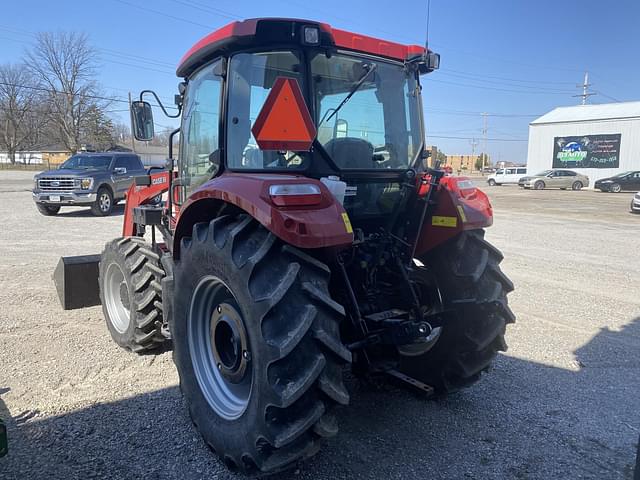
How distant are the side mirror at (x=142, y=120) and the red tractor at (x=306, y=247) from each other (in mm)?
416

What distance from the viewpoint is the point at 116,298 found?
4.77 meters

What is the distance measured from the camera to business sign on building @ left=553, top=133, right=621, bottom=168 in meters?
37.4

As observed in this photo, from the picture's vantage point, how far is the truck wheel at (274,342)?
2291 millimetres

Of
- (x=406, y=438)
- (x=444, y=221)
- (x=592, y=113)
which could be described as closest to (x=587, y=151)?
(x=592, y=113)

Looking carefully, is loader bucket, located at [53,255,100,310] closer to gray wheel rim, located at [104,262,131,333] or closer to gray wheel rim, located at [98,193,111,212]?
gray wheel rim, located at [104,262,131,333]

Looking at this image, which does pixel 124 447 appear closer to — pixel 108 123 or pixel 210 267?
pixel 210 267

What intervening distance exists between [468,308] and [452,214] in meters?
0.66

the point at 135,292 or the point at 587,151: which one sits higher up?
the point at 587,151

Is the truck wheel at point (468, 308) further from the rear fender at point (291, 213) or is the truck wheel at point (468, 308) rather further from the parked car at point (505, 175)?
the parked car at point (505, 175)

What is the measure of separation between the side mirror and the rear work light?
235 cm

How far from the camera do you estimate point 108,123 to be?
1967 inches

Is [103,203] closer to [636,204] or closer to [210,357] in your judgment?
[210,357]

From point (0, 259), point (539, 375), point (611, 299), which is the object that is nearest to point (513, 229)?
point (611, 299)

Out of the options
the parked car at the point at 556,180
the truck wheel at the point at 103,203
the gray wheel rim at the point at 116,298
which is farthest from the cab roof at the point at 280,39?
the parked car at the point at 556,180
